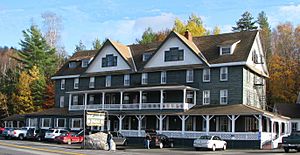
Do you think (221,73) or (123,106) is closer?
(221,73)

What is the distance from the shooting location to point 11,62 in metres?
114

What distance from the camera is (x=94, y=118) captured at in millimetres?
43094

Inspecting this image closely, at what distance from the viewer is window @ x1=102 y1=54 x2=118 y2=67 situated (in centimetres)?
6045

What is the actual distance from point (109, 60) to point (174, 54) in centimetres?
1076

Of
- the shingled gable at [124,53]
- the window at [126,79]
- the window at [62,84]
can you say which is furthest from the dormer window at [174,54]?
the window at [62,84]

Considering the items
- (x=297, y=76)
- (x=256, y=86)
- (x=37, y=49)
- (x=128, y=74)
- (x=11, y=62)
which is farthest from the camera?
(x=11, y=62)

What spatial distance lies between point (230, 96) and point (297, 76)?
23.6 metres

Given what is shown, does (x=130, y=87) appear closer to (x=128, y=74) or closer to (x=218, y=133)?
(x=128, y=74)

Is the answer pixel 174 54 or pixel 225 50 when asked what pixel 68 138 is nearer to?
pixel 174 54

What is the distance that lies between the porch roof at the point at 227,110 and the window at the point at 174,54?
666 cm

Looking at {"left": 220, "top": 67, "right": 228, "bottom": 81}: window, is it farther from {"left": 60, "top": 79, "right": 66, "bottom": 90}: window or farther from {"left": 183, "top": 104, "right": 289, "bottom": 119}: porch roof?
{"left": 60, "top": 79, "right": 66, "bottom": 90}: window

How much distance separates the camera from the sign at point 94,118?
42375 millimetres

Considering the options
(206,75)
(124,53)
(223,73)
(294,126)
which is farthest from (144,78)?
(294,126)

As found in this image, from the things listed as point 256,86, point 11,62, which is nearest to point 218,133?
point 256,86
